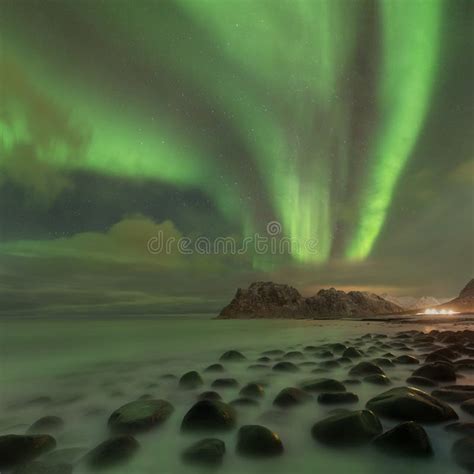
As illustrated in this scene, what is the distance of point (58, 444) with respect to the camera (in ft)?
10.1

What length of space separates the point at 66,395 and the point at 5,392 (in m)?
1.70

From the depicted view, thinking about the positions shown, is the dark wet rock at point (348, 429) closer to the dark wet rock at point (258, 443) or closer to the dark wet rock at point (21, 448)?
the dark wet rock at point (258, 443)

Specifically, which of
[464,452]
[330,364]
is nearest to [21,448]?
[464,452]

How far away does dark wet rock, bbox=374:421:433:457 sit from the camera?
2.48m

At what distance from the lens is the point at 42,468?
2361mm

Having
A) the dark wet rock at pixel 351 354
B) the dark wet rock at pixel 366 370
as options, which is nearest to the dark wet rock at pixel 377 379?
the dark wet rock at pixel 366 370

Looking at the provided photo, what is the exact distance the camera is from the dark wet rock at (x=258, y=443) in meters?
2.58

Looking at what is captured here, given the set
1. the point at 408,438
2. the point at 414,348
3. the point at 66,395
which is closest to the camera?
the point at 408,438

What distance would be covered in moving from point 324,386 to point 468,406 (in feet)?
5.17

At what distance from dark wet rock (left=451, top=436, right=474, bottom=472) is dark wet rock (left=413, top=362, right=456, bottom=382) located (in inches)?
89.8

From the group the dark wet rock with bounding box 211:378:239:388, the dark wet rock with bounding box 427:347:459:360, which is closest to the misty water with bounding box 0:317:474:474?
the dark wet rock with bounding box 211:378:239:388

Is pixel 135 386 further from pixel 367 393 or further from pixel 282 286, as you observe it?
pixel 282 286

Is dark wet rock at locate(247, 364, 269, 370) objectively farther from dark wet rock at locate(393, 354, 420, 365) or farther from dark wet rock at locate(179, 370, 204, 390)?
dark wet rock at locate(393, 354, 420, 365)

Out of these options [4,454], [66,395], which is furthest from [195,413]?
[66,395]
